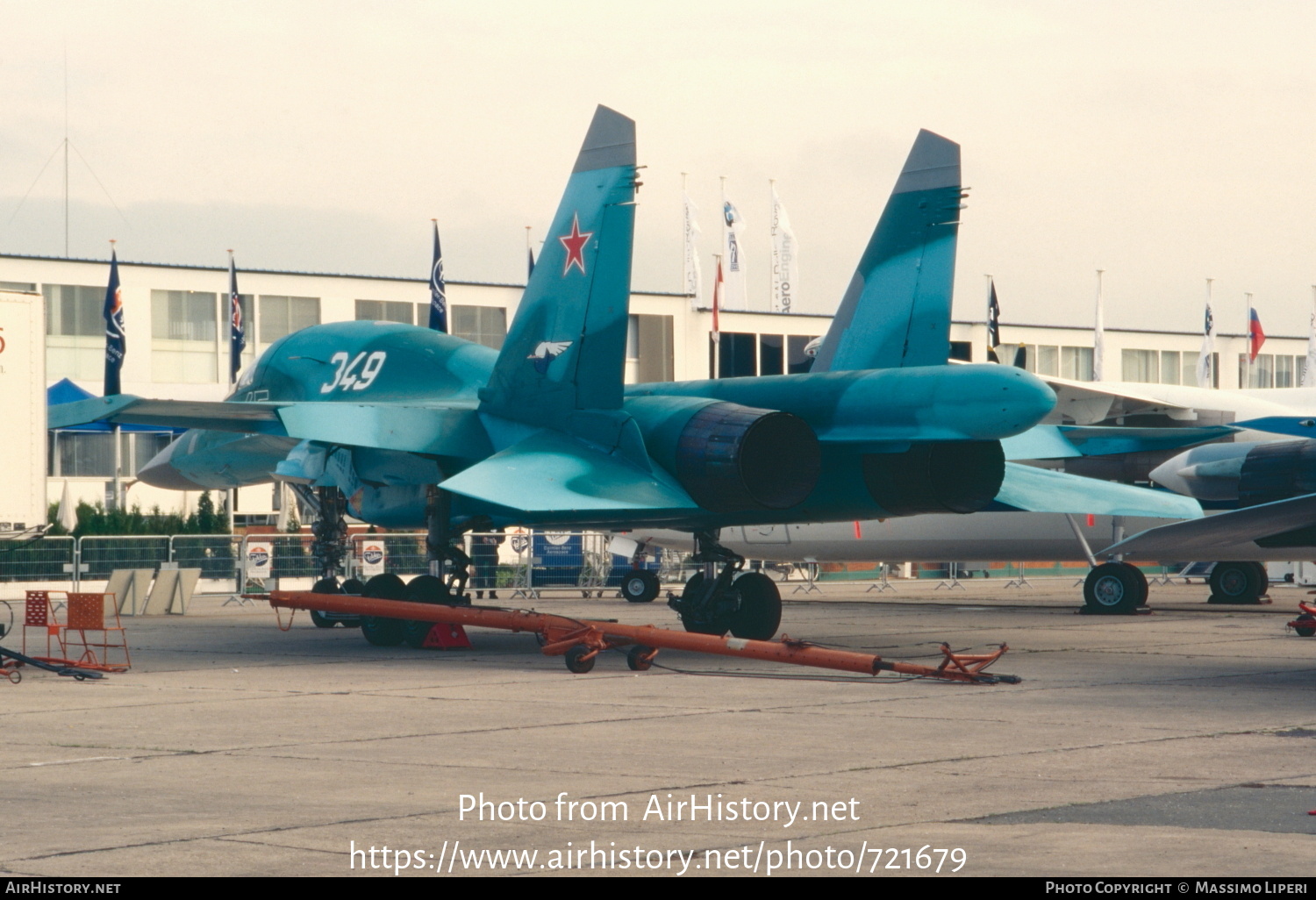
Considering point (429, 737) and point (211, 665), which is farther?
point (211, 665)

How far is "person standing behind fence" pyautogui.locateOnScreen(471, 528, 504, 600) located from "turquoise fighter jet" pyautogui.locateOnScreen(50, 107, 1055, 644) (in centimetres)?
1348

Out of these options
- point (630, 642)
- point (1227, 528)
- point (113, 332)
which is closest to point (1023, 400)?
point (1227, 528)

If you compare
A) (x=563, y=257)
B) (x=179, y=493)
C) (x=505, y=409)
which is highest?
(x=563, y=257)

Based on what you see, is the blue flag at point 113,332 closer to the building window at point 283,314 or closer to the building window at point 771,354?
the building window at point 283,314

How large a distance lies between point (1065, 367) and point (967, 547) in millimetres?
39543

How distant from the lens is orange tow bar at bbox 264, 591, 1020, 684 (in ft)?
45.8

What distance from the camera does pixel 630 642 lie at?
50.0 ft

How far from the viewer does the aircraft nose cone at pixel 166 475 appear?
23234 mm

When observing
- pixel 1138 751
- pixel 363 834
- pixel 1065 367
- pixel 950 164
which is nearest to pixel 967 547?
pixel 950 164

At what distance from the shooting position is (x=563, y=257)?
17.0 metres

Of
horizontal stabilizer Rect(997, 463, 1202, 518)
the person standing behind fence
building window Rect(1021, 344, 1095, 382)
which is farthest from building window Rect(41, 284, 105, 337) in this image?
building window Rect(1021, 344, 1095, 382)

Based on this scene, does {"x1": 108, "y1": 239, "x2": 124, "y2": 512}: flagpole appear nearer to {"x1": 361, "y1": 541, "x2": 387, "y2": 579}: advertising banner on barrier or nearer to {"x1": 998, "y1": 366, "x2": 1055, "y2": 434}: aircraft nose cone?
{"x1": 361, "y1": 541, "x2": 387, "y2": 579}: advertising banner on barrier

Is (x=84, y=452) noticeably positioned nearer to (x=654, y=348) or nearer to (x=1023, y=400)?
(x=654, y=348)

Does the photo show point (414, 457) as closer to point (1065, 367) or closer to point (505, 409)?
point (505, 409)
